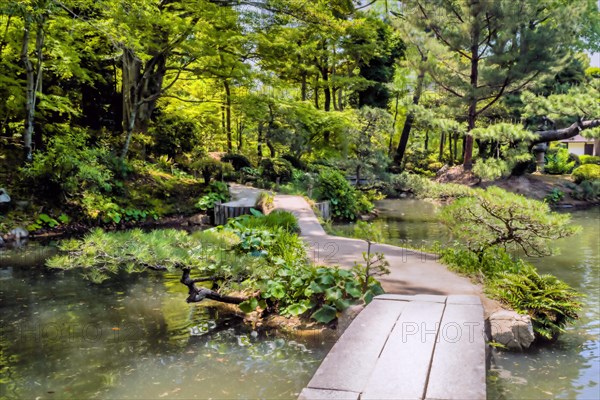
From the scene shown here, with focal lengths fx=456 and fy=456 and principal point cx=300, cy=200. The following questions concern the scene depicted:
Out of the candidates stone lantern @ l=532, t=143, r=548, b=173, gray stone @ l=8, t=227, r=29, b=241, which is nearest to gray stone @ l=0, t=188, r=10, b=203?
gray stone @ l=8, t=227, r=29, b=241

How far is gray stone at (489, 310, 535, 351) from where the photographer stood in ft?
14.0

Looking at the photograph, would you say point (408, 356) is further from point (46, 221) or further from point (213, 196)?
point (213, 196)

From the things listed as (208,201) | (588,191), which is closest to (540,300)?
(208,201)

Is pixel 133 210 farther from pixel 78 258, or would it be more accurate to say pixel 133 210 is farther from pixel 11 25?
pixel 78 258

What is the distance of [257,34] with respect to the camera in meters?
13.7

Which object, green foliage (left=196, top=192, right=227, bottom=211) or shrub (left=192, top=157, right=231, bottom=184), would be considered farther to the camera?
shrub (left=192, top=157, right=231, bottom=184)

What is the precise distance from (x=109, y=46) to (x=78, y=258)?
11.3 meters

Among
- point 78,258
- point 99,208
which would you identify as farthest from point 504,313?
point 99,208

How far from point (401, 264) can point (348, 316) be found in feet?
5.50

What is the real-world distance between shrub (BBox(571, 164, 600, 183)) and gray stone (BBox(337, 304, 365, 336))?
16836 mm

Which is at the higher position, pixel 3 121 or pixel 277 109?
pixel 277 109

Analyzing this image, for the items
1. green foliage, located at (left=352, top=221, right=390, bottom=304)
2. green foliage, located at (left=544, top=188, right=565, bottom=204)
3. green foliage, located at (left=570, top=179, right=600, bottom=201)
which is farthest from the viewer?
green foliage, located at (left=570, top=179, right=600, bottom=201)

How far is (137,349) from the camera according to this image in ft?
14.5

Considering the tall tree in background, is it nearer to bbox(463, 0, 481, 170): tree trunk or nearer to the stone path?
bbox(463, 0, 481, 170): tree trunk
